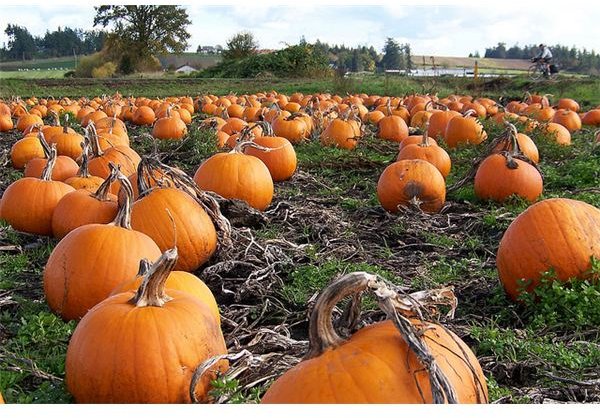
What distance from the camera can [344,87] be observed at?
25.7 metres

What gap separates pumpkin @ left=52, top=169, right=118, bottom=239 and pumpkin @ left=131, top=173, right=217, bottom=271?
341mm

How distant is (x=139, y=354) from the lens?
2523mm

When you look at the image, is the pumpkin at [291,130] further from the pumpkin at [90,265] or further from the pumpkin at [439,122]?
the pumpkin at [90,265]

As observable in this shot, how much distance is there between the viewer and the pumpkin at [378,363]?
1.81 m

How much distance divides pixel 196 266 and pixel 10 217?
1.95 meters

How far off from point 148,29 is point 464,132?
161 feet

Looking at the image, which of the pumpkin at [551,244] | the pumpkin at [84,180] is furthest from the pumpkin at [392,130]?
the pumpkin at [551,244]

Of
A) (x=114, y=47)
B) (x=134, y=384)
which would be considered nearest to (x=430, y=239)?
(x=134, y=384)

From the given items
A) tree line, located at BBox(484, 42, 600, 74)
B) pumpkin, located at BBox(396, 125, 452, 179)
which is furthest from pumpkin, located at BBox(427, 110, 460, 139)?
tree line, located at BBox(484, 42, 600, 74)

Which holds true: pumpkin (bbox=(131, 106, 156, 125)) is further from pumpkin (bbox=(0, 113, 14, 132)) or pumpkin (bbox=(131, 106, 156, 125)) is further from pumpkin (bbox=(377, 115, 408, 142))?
pumpkin (bbox=(377, 115, 408, 142))

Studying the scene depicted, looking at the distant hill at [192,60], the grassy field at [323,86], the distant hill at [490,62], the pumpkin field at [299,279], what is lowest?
the pumpkin field at [299,279]

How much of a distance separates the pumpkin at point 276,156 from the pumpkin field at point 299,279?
0.9 inches

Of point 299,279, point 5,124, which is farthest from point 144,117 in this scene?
point 299,279

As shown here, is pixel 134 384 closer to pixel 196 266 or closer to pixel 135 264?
pixel 135 264
